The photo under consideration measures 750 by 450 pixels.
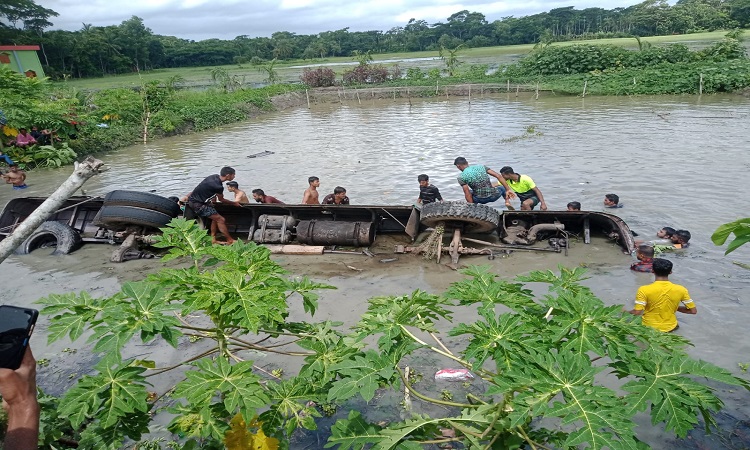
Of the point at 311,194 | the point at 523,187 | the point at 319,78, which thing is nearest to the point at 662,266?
the point at 523,187

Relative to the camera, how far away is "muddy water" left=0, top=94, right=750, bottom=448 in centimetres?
718

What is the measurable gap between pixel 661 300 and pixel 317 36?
10172 centimetres

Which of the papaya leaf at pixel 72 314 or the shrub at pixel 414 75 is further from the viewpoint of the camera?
the shrub at pixel 414 75

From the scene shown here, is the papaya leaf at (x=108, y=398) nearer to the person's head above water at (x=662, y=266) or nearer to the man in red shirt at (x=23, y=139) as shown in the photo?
the person's head above water at (x=662, y=266)

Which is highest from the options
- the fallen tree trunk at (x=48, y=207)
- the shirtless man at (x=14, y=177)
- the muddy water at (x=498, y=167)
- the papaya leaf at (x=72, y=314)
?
the fallen tree trunk at (x=48, y=207)

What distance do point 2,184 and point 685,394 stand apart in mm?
19775

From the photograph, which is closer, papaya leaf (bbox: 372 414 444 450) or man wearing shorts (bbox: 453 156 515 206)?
papaya leaf (bbox: 372 414 444 450)

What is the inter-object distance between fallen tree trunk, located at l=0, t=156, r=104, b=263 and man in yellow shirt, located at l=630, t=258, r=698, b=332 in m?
5.24

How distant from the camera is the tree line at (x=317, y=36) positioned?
49344mm


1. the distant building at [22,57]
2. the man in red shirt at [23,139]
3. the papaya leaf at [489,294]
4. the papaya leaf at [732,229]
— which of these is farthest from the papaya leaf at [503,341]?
the distant building at [22,57]

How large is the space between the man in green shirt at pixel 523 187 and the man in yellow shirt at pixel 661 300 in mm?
4620

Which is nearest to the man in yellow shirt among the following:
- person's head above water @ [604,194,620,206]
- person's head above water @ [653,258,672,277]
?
person's head above water @ [653,258,672,277]

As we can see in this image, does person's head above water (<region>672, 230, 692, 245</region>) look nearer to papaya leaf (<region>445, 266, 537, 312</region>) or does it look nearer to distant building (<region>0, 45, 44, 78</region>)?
papaya leaf (<region>445, 266, 537, 312</region>)

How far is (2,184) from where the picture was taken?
16.2m
